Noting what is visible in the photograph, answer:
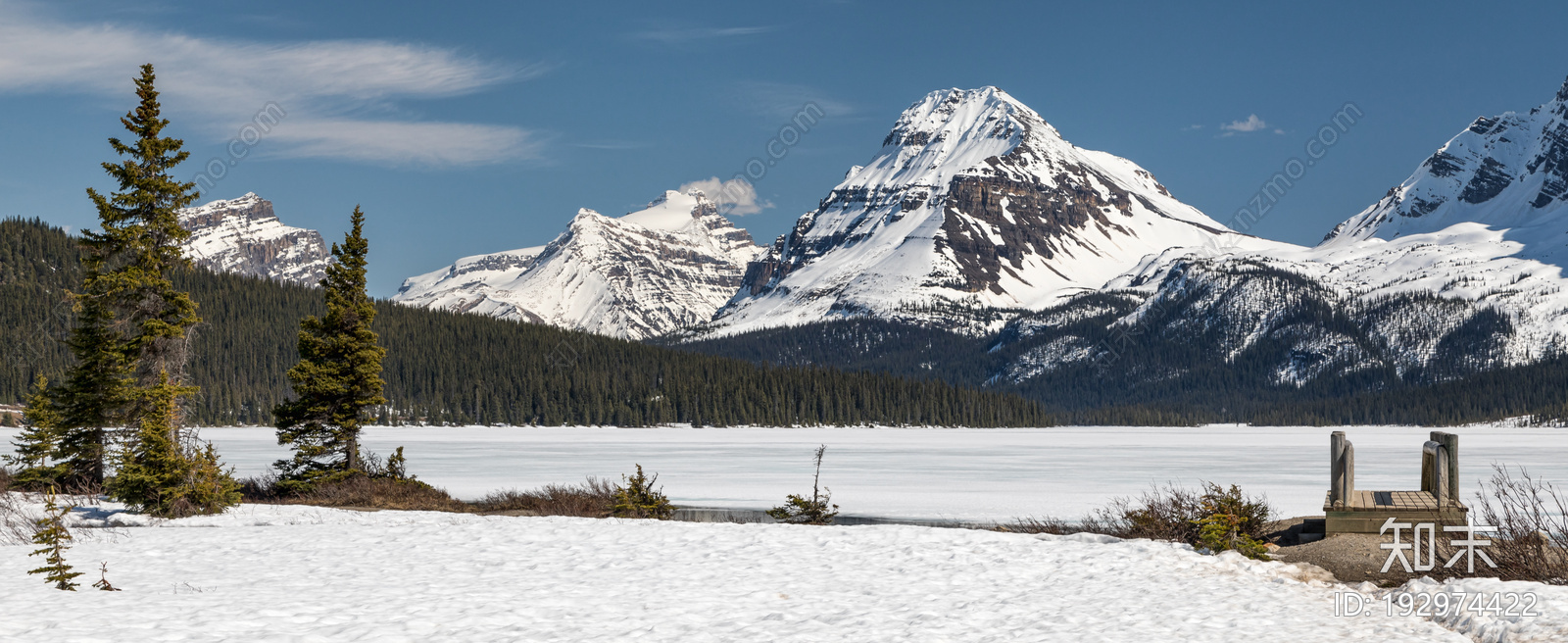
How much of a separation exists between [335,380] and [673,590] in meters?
18.6

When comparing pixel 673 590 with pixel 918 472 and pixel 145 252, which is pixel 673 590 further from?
pixel 918 472

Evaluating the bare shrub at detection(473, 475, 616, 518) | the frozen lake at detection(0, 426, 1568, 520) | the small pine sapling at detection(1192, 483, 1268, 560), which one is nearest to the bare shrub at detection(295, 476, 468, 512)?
the bare shrub at detection(473, 475, 616, 518)

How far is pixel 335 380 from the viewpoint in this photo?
3073cm

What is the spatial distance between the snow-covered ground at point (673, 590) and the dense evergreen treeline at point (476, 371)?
13775 centimetres

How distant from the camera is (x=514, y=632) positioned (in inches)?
516

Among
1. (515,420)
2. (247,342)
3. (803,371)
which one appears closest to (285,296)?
(247,342)

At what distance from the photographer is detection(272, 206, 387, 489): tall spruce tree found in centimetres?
3072

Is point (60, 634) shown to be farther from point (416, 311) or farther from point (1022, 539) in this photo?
point (416, 311)

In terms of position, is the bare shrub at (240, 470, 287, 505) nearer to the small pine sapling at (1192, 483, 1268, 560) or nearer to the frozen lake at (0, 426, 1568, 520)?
the frozen lake at (0, 426, 1568, 520)

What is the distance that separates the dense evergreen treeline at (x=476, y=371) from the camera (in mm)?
157875

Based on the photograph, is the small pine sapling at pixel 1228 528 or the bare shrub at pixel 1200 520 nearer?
the small pine sapling at pixel 1228 528

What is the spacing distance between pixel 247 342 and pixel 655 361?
67.6m

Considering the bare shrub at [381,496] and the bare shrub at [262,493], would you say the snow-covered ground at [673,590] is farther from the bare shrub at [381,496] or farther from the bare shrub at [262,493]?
the bare shrub at [262,493]

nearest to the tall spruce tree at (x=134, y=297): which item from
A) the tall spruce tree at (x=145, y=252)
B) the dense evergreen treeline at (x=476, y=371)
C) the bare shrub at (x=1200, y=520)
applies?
the tall spruce tree at (x=145, y=252)
